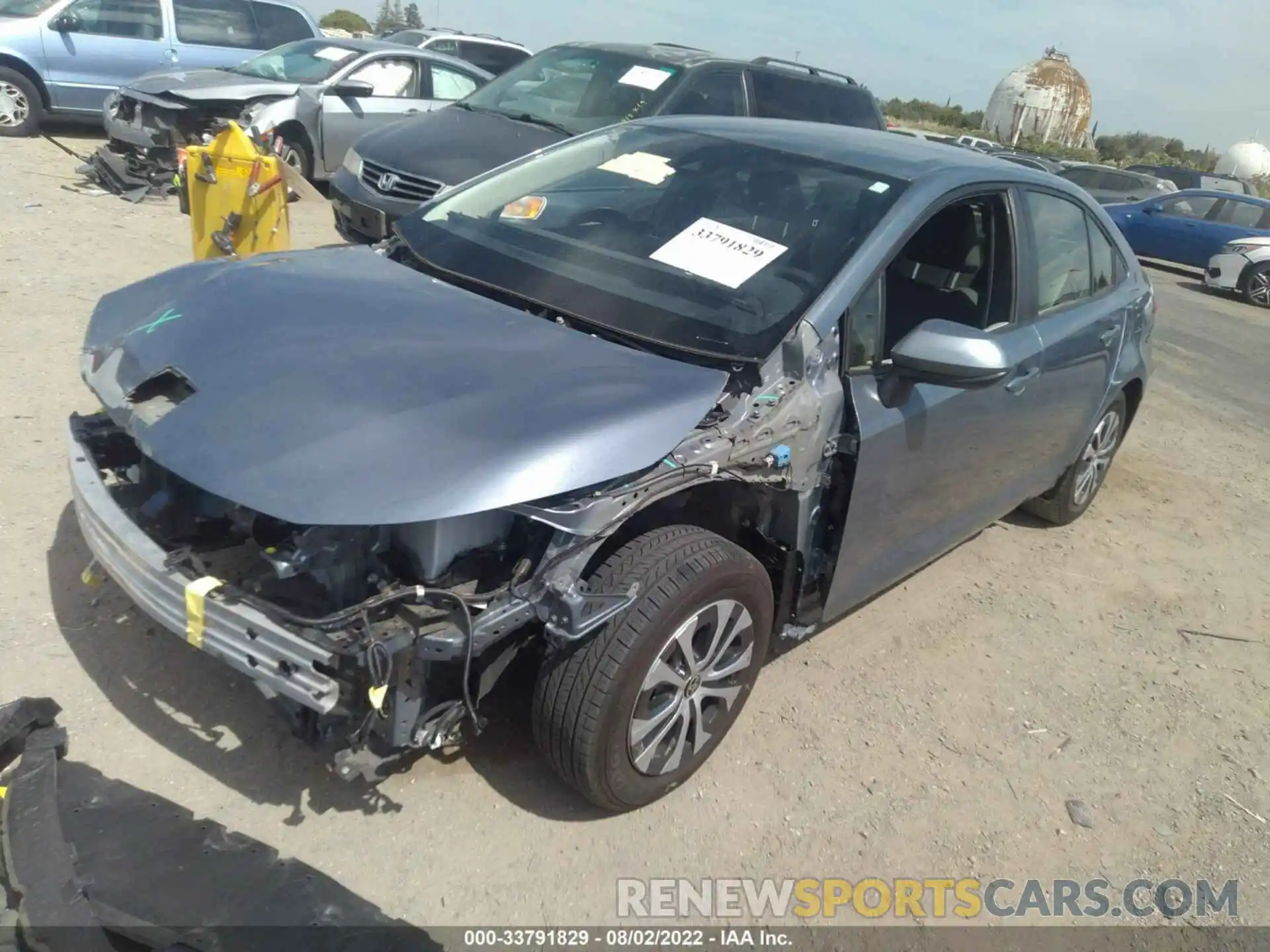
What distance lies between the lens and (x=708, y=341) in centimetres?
293

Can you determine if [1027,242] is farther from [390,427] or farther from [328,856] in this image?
[328,856]

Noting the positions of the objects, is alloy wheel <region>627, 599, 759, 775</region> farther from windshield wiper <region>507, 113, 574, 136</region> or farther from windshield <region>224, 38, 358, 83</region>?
windshield <region>224, 38, 358, 83</region>

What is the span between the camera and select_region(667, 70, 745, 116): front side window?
7434 mm

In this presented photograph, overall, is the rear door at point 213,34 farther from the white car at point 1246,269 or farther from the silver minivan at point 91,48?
the white car at point 1246,269

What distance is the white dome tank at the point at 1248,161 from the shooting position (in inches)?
1614

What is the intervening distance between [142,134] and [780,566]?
8563 mm

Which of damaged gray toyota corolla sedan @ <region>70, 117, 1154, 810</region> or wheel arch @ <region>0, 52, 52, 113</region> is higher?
damaged gray toyota corolla sedan @ <region>70, 117, 1154, 810</region>

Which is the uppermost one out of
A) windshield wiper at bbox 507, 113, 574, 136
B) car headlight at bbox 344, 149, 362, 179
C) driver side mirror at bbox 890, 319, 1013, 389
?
driver side mirror at bbox 890, 319, 1013, 389

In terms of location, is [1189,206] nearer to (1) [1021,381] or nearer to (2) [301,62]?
(2) [301,62]

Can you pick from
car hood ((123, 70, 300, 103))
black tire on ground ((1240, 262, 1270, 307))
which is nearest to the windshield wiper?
car hood ((123, 70, 300, 103))

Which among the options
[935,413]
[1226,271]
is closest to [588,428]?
[935,413]

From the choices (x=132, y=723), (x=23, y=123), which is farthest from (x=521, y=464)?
(x=23, y=123)

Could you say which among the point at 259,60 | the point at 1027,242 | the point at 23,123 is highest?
the point at 1027,242

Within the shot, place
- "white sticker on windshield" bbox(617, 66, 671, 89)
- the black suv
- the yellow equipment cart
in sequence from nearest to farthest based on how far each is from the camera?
the yellow equipment cart
the black suv
"white sticker on windshield" bbox(617, 66, 671, 89)
